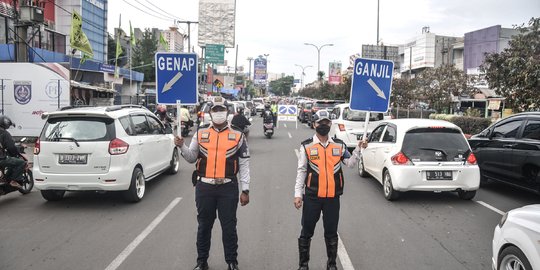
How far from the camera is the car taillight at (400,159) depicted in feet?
25.8

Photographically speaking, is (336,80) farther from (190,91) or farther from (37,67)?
(190,91)

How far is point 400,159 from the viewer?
26.0 feet

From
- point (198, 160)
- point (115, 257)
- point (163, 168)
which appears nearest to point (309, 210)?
point (198, 160)

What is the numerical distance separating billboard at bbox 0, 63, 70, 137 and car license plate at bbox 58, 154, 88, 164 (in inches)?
410

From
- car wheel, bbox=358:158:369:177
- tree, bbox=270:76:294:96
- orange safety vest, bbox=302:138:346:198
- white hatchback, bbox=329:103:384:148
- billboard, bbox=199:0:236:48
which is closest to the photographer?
orange safety vest, bbox=302:138:346:198

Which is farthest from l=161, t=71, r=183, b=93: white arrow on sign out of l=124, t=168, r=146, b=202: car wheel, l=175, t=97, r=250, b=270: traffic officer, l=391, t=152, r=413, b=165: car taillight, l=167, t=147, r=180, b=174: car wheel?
l=167, t=147, r=180, b=174: car wheel

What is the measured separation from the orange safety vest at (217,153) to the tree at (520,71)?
34.5 feet

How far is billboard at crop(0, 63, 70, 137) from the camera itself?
54.2ft

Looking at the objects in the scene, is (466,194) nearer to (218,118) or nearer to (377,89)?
(377,89)

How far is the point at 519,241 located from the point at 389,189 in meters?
4.49

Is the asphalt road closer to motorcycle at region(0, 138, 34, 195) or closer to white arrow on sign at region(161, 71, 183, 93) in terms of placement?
motorcycle at region(0, 138, 34, 195)

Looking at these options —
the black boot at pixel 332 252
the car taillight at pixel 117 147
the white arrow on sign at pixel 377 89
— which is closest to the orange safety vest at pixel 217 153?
the black boot at pixel 332 252

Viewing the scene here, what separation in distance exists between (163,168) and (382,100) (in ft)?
19.0

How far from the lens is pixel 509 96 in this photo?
13.4 m
